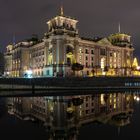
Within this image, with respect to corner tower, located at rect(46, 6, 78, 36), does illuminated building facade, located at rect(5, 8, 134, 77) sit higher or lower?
lower

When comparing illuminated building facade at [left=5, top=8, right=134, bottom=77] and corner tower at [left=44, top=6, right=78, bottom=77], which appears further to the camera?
illuminated building facade at [left=5, top=8, right=134, bottom=77]

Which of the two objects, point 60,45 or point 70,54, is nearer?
point 60,45

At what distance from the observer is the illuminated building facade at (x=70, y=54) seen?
100375mm

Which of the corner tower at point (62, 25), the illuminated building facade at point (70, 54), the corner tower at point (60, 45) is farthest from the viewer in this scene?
the corner tower at point (62, 25)

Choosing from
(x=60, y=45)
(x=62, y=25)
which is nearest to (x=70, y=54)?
(x=60, y=45)

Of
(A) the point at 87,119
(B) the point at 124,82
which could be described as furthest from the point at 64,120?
(B) the point at 124,82

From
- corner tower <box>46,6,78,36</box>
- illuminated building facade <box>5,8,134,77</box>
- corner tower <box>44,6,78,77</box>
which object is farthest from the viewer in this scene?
corner tower <box>46,6,78,36</box>

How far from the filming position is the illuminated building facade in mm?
100375

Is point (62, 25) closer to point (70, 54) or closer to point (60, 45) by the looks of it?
point (60, 45)

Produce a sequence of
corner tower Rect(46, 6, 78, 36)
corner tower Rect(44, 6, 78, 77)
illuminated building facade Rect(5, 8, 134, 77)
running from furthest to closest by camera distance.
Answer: corner tower Rect(46, 6, 78, 36) < illuminated building facade Rect(5, 8, 134, 77) < corner tower Rect(44, 6, 78, 77)

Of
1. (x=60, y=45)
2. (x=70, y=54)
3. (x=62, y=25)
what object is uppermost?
(x=62, y=25)

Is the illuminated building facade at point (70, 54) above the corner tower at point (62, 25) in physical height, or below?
below

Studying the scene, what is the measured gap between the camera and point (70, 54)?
337ft

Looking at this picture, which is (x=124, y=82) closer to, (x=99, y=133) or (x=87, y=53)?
(x=87, y=53)
